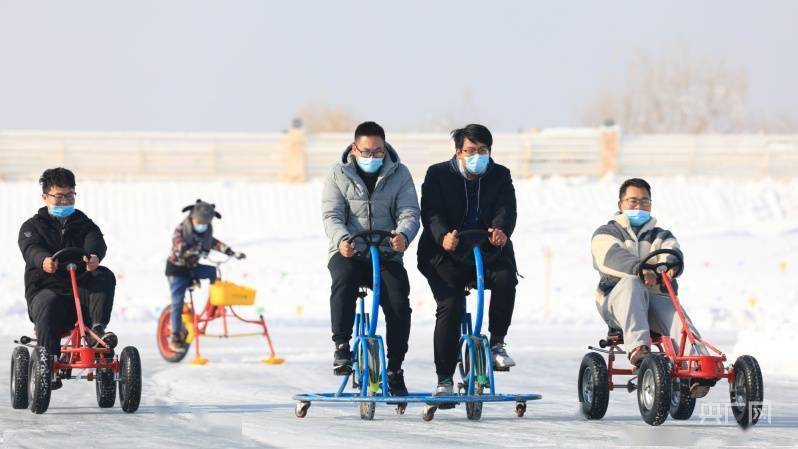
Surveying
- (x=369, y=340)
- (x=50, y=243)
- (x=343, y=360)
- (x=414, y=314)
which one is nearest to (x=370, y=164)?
(x=369, y=340)

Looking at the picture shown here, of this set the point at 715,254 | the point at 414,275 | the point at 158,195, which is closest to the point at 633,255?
the point at 414,275

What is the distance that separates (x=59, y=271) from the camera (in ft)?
39.3

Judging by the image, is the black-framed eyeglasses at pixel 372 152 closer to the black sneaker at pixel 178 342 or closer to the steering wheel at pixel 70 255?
the steering wheel at pixel 70 255

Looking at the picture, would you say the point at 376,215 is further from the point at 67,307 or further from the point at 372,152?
the point at 67,307

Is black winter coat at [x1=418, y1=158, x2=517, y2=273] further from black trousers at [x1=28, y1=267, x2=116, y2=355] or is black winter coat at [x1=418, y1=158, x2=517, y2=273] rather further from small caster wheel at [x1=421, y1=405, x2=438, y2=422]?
black trousers at [x1=28, y1=267, x2=116, y2=355]

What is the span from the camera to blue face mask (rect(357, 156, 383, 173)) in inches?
443

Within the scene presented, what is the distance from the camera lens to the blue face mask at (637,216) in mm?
11703

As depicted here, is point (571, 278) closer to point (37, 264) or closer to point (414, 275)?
point (414, 275)

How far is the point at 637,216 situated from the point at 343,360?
2.47m

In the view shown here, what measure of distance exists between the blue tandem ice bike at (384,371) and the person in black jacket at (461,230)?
14cm

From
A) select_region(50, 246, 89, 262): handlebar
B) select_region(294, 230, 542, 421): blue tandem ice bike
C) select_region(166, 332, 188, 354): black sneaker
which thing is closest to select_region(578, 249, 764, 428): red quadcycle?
select_region(294, 230, 542, 421): blue tandem ice bike

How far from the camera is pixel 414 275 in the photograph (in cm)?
3269

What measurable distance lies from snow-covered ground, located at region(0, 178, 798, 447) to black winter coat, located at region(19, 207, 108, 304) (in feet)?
3.10

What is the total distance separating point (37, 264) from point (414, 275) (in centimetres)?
2104
